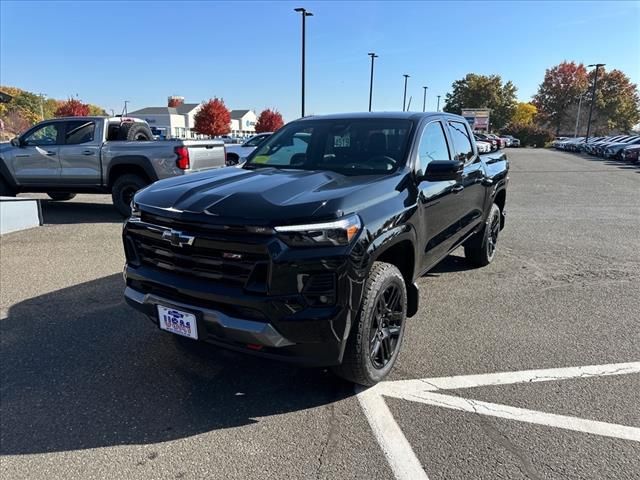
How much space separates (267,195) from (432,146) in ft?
6.13

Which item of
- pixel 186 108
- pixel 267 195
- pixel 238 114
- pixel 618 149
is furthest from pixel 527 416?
pixel 238 114

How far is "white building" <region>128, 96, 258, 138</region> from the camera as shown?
82.5 m

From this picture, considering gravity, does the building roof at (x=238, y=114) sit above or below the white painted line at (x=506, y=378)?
above

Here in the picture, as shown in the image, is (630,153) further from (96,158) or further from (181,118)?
(181,118)

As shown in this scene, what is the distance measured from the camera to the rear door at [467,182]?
453 cm

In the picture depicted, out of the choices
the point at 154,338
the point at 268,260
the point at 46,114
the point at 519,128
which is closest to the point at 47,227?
the point at 154,338

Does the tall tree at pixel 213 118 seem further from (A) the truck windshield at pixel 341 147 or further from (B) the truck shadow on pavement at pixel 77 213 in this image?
(A) the truck windshield at pixel 341 147

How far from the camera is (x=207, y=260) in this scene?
8.86ft

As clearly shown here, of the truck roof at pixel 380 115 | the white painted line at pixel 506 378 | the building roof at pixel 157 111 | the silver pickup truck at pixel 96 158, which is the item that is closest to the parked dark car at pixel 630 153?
the silver pickup truck at pixel 96 158

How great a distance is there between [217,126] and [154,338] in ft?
223

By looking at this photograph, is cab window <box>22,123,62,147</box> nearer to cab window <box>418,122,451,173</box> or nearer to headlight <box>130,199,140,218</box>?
headlight <box>130,199,140,218</box>

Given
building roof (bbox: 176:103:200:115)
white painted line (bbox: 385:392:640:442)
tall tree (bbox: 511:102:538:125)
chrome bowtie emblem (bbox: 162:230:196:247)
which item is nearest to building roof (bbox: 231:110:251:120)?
building roof (bbox: 176:103:200:115)

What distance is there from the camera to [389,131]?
3822 mm

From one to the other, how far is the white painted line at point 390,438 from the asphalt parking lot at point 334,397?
0.01m
